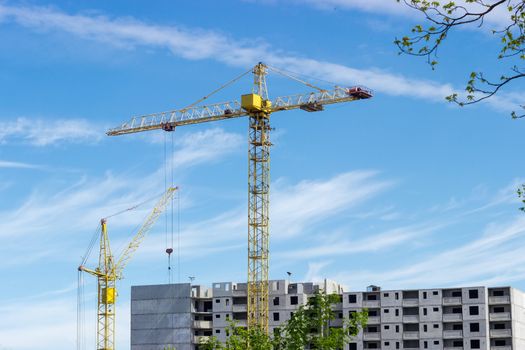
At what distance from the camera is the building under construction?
471ft

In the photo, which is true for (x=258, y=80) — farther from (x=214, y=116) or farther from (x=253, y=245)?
(x=253, y=245)

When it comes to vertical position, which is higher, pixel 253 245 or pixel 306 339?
pixel 253 245

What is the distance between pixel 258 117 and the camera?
162 meters

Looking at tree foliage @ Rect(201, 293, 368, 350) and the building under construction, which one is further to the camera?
the building under construction

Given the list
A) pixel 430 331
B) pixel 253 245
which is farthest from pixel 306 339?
pixel 253 245

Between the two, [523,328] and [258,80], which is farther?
[258,80]

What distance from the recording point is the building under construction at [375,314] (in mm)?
143625

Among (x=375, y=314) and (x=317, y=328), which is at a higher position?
(x=375, y=314)

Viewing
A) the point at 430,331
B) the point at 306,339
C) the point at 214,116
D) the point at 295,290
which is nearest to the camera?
the point at 306,339

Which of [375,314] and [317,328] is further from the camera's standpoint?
[375,314]

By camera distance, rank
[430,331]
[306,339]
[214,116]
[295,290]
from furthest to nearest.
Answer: [214,116]
[295,290]
[430,331]
[306,339]

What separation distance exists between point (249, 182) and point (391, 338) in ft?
110

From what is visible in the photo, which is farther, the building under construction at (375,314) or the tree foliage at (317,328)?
the building under construction at (375,314)

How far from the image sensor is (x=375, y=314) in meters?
149
